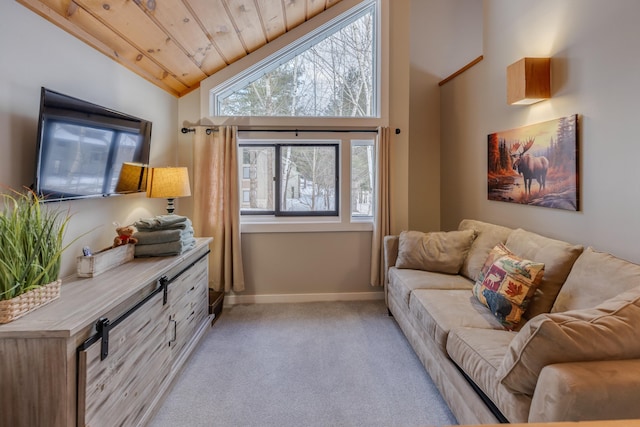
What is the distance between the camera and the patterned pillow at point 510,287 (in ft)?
6.06

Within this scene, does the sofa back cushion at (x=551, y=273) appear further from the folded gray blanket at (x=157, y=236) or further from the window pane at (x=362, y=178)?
the folded gray blanket at (x=157, y=236)

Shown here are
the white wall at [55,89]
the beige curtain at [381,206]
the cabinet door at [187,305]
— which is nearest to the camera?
the white wall at [55,89]

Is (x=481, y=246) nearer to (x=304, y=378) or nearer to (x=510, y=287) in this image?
(x=510, y=287)

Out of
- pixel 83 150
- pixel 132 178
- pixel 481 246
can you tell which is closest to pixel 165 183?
pixel 132 178

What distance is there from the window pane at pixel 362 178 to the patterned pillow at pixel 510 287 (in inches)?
70.7

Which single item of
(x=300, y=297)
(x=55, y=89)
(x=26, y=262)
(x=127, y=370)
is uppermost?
(x=55, y=89)

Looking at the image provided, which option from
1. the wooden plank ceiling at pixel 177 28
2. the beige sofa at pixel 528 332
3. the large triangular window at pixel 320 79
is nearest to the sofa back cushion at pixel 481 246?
the beige sofa at pixel 528 332

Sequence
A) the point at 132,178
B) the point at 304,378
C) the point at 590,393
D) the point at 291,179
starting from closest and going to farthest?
the point at 590,393 < the point at 304,378 < the point at 132,178 < the point at 291,179

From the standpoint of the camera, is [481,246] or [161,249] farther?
[481,246]

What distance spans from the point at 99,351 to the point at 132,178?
144 cm

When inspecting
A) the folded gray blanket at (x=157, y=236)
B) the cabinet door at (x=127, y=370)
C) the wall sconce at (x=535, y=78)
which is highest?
the wall sconce at (x=535, y=78)

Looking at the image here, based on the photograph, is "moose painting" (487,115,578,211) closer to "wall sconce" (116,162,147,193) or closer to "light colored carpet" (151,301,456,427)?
"light colored carpet" (151,301,456,427)

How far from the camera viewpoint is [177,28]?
2.43m

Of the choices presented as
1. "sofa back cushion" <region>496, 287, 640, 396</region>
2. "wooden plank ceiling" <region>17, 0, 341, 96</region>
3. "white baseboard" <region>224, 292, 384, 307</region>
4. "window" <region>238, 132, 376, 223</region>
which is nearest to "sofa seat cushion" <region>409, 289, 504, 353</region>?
"sofa back cushion" <region>496, 287, 640, 396</region>
